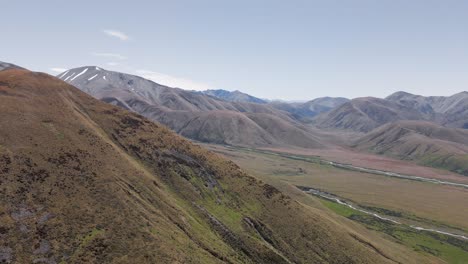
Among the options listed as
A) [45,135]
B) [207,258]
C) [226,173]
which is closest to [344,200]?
[226,173]

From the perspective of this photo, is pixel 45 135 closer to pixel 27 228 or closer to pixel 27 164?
pixel 27 164

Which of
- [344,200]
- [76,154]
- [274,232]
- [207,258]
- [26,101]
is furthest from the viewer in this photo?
[344,200]

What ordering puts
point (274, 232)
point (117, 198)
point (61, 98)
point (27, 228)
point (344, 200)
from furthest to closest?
point (344, 200)
point (61, 98)
point (274, 232)
point (117, 198)
point (27, 228)

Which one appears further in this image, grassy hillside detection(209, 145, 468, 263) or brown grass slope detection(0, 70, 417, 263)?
grassy hillside detection(209, 145, 468, 263)

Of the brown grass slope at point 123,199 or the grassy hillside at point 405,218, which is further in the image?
the grassy hillside at point 405,218

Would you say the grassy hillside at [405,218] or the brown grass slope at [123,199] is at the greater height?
the brown grass slope at [123,199]

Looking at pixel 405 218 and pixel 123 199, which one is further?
pixel 405 218

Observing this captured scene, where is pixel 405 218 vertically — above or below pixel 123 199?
below

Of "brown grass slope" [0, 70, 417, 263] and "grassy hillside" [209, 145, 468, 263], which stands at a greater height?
"brown grass slope" [0, 70, 417, 263]
